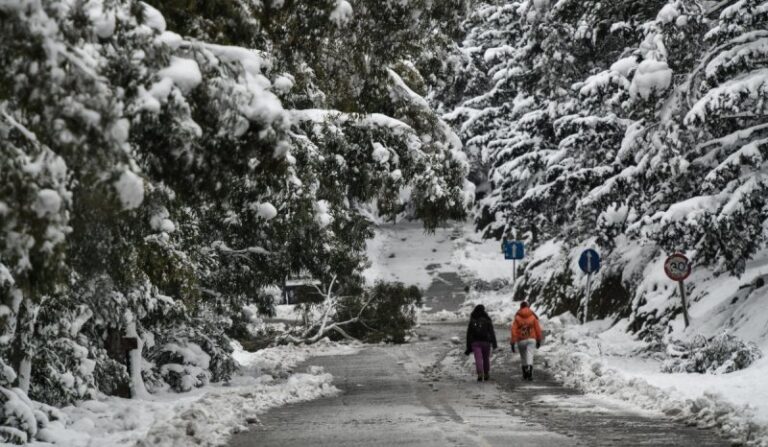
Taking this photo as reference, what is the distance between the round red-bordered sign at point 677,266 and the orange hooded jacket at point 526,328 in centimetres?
263

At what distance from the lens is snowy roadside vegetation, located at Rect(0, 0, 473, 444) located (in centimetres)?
677

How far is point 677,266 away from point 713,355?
2461 mm

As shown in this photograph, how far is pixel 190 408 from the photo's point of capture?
14.1 metres

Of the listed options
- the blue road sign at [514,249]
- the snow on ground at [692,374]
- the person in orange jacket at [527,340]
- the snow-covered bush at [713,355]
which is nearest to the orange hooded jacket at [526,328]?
the person in orange jacket at [527,340]

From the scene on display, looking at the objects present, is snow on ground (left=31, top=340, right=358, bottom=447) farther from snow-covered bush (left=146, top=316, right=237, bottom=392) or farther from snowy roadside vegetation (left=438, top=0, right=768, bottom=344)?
snowy roadside vegetation (left=438, top=0, right=768, bottom=344)

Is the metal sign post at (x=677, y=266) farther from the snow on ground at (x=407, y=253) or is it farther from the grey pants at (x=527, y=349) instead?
the snow on ground at (x=407, y=253)

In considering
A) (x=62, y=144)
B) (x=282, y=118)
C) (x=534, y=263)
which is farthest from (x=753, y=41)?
(x=534, y=263)

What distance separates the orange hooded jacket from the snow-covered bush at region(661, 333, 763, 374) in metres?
2.44

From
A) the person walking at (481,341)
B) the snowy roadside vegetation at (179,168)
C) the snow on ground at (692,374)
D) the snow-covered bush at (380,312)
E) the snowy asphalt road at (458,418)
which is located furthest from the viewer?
the snow-covered bush at (380,312)

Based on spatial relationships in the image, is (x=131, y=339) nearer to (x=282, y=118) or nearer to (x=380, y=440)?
(x=380, y=440)

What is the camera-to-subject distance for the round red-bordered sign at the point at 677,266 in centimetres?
2089

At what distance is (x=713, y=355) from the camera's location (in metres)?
18.9

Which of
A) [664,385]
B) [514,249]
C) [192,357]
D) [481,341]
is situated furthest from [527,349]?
[514,249]

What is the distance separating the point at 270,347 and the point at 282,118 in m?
24.6
